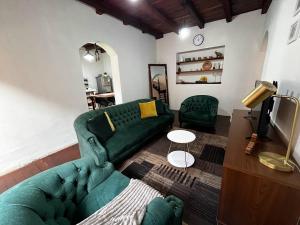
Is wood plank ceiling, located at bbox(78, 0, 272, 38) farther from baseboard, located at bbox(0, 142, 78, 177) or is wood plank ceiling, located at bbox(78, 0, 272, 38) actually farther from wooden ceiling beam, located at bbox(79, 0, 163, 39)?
baseboard, located at bbox(0, 142, 78, 177)

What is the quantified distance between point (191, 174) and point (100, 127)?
1528 mm

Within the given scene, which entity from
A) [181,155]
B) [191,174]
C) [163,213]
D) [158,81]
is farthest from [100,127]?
[158,81]

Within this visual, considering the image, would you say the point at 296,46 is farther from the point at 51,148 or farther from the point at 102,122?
the point at 51,148

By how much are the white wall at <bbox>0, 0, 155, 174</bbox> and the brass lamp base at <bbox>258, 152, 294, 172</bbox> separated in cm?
313

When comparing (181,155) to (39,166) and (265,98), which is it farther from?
(39,166)

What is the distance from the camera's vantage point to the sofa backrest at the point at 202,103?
3486 millimetres

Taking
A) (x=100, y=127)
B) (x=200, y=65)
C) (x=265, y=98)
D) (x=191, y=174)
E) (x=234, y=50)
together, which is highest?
(x=234, y=50)

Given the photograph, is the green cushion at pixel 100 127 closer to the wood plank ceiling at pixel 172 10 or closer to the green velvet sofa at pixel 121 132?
the green velvet sofa at pixel 121 132

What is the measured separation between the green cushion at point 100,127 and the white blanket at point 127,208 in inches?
42.4

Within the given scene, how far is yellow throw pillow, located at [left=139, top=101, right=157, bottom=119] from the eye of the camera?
3202 millimetres

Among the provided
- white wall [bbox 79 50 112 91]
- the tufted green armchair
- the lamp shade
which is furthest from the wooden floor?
white wall [bbox 79 50 112 91]

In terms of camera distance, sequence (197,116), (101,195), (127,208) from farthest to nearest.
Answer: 1. (197,116)
2. (101,195)
3. (127,208)

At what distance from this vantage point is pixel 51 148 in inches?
105

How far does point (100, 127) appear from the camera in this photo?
7.22 feet
